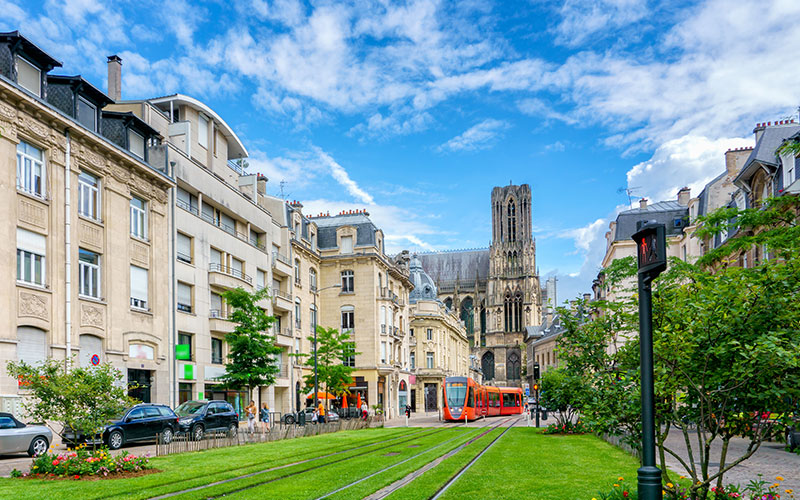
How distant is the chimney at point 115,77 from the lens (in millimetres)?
36219

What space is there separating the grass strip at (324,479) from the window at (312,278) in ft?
119

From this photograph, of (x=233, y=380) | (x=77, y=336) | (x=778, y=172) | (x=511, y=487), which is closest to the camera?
(x=511, y=487)

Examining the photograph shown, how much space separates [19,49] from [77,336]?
33.8 feet

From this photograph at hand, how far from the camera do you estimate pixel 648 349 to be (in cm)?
756

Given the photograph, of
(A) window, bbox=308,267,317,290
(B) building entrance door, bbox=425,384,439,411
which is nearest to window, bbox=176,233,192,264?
(A) window, bbox=308,267,317,290

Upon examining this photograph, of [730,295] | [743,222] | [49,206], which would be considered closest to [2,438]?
[49,206]

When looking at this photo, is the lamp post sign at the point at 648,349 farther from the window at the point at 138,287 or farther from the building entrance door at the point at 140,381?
the window at the point at 138,287

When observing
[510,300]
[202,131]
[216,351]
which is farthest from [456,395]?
[510,300]

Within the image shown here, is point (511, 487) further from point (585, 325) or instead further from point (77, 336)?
point (77, 336)

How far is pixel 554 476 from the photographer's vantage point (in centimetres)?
1538

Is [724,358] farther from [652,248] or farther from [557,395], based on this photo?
[557,395]

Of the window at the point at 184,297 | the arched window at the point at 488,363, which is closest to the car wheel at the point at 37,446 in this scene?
the window at the point at 184,297

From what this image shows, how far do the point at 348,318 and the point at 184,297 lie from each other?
26.5m

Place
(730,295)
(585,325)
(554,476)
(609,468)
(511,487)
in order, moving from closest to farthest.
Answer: (730,295)
(585,325)
(511,487)
(554,476)
(609,468)
